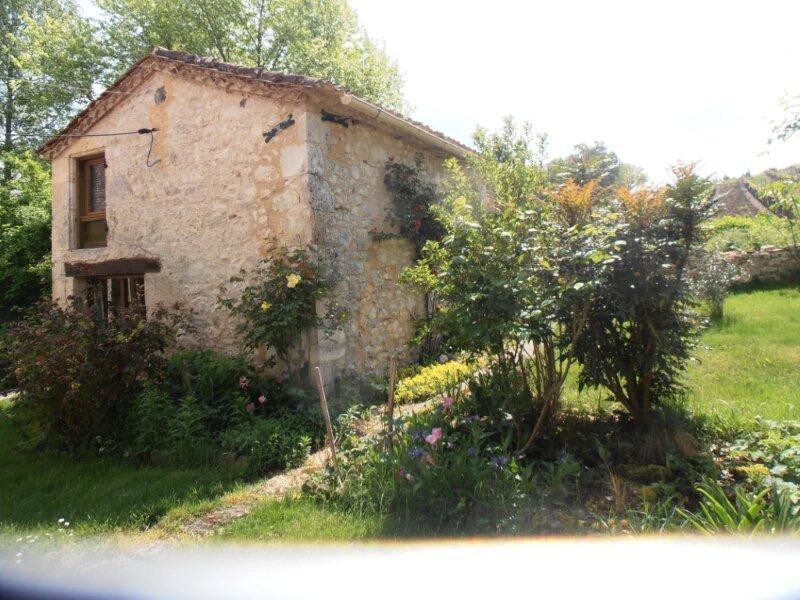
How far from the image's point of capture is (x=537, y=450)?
4125mm

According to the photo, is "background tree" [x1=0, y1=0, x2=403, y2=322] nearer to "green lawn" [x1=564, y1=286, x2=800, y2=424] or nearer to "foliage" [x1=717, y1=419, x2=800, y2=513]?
"green lawn" [x1=564, y1=286, x2=800, y2=424]

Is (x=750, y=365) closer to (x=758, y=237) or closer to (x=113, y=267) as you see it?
(x=758, y=237)

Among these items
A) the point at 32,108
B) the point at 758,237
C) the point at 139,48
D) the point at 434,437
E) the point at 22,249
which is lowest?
the point at 434,437

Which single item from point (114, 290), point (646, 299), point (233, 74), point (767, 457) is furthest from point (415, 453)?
point (114, 290)

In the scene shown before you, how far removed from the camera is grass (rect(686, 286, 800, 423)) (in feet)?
14.4

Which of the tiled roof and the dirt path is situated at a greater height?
the tiled roof

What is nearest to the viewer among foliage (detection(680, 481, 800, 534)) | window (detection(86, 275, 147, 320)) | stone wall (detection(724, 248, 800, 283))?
foliage (detection(680, 481, 800, 534))

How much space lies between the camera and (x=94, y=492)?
13.8 ft

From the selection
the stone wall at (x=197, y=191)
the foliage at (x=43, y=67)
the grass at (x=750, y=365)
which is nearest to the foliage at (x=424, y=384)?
the stone wall at (x=197, y=191)

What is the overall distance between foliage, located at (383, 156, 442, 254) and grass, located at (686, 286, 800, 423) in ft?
13.1

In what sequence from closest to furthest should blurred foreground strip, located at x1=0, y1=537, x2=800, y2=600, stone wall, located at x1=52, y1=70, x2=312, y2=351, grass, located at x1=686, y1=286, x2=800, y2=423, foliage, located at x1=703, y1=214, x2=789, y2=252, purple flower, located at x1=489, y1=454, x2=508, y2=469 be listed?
blurred foreground strip, located at x1=0, y1=537, x2=800, y2=600 < purple flower, located at x1=489, y1=454, x2=508, y2=469 < grass, located at x1=686, y1=286, x2=800, y2=423 < stone wall, located at x1=52, y1=70, x2=312, y2=351 < foliage, located at x1=703, y1=214, x2=789, y2=252

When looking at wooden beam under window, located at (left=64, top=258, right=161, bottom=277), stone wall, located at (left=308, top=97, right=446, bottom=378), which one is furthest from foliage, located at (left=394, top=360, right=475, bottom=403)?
wooden beam under window, located at (left=64, top=258, right=161, bottom=277)

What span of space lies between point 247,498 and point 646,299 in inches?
138

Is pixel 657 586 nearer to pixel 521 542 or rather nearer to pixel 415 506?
pixel 521 542
